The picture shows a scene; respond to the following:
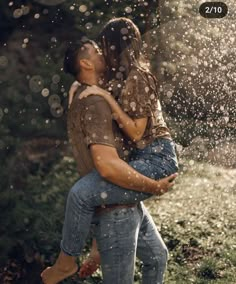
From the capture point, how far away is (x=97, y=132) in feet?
11.1

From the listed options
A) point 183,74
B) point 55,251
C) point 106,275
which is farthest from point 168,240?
point 183,74

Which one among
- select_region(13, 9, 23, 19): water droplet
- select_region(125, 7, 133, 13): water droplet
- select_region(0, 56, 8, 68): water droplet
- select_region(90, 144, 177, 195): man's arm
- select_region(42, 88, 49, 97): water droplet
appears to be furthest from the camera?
select_region(125, 7, 133, 13): water droplet

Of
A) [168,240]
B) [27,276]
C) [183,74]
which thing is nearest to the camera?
[27,276]

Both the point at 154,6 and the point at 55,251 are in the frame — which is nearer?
the point at 55,251

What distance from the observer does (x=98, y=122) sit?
3.41 m

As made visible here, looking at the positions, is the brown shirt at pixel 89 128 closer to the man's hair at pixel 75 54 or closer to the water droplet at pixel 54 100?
the man's hair at pixel 75 54

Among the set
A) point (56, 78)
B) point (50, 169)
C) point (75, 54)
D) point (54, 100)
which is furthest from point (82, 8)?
point (75, 54)

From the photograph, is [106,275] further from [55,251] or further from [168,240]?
[168,240]

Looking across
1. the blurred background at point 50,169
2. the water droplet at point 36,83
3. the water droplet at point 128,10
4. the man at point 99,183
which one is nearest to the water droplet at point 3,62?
the blurred background at point 50,169

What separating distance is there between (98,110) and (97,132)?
4.1 inches

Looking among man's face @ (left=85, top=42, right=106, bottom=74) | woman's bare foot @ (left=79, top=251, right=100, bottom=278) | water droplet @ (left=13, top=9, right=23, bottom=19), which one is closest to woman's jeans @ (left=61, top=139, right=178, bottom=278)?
woman's bare foot @ (left=79, top=251, right=100, bottom=278)

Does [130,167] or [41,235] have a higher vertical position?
[130,167]

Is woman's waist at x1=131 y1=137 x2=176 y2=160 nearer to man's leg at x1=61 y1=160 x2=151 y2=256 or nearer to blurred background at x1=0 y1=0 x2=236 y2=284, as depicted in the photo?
man's leg at x1=61 y1=160 x2=151 y2=256

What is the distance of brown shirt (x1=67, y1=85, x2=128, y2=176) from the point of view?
340 centimetres
